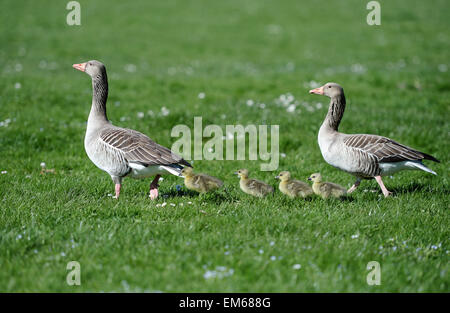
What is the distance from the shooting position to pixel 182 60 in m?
22.4

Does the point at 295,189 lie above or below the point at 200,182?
below

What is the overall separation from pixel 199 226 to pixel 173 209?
788 mm

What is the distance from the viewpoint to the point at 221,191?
25.1ft

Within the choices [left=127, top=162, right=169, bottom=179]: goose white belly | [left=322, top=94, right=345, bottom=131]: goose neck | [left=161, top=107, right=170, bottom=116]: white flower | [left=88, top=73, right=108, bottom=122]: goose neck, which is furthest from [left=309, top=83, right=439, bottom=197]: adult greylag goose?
[left=161, top=107, right=170, bottom=116]: white flower

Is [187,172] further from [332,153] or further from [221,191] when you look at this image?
[332,153]

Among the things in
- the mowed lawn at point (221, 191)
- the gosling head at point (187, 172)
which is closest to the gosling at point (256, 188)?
the mowed lawn at point (221, 191)

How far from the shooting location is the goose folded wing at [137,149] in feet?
21.7

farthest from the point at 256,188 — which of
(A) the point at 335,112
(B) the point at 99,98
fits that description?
(B) the point at 99,98

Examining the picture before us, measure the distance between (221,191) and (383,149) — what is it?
9.13 ft

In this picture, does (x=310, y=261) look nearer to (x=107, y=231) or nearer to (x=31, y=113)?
(x=107, y=231)

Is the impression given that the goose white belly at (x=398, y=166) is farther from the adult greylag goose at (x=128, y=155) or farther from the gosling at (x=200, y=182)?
the adult greylag goose at (x=128, y=155)

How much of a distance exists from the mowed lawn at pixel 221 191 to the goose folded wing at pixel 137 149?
679mm

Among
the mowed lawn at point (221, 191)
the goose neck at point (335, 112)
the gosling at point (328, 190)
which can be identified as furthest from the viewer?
the goose neck at point (335, 112)

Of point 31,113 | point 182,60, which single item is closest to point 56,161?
point 31,113
